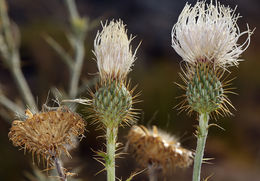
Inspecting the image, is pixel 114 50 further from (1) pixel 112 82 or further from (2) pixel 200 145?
(2) pixel 200 145

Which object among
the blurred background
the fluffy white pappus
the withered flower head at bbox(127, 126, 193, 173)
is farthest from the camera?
the blurred background

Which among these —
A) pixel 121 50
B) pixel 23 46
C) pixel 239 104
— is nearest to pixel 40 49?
pixel 23 46

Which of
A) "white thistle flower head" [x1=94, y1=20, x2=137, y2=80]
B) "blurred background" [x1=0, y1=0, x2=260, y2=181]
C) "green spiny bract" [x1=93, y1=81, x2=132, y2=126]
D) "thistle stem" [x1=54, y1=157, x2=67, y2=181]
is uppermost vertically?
"blurred background" [x1=0, y1=0, x2=260, y2=181]

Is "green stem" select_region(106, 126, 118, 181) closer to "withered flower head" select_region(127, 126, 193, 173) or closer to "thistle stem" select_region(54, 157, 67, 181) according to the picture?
Answer: "thistle stem" select_region(54, 157, 67, 181)

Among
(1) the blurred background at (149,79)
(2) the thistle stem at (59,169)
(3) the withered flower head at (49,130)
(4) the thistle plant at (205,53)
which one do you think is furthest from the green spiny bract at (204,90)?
(1) the blurred background at (149,79)

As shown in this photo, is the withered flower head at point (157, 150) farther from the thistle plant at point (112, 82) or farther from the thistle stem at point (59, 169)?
the thistle stem at point (59, 169)

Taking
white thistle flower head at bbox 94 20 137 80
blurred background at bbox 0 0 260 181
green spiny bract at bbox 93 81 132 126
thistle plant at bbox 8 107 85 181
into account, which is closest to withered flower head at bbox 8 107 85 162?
thistle plant at bbox 8 107 85 181
